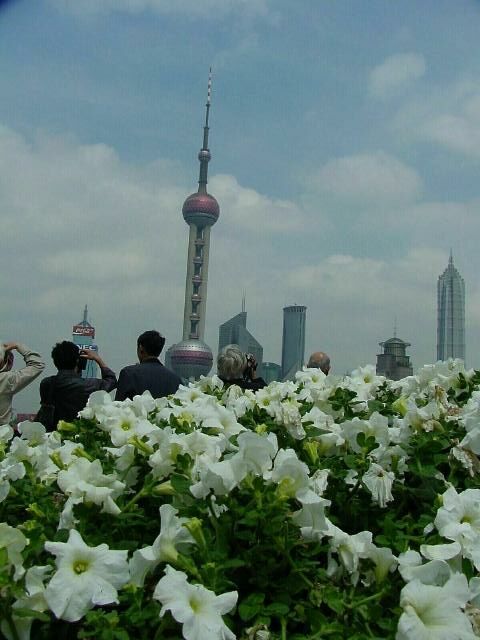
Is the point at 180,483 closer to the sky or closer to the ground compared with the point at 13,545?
closer to the sky

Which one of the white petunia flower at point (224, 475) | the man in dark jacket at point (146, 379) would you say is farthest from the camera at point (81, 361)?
the white petunia flower at point (224, 475)

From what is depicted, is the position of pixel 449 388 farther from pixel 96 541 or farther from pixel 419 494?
pixel 96 541

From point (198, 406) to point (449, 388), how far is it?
1.14 m

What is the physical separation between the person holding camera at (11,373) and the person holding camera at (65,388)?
148 millimetres

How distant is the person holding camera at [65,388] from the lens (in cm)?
494

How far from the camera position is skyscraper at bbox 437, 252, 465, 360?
586ft

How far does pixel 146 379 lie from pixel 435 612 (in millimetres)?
3701

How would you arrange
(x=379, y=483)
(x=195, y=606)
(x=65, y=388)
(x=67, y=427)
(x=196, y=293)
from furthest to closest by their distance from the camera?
(x=196, y=293)
(x=65, y=388)
(x=67, y=427)
(x=379, y=483)
(x=195, y=606)

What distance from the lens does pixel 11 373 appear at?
529 cm

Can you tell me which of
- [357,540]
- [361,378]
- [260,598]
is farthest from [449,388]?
[260,598]

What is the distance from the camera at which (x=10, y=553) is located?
1.37m

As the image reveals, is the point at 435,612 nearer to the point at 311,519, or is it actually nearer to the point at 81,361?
the point at 311,519

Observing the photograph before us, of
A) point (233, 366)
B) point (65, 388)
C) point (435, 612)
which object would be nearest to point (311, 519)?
point (435, 612)

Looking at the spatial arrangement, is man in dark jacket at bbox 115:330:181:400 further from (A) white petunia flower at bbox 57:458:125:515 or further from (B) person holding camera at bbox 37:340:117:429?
(A) white petunia flower at bbox 57:458:125:515
